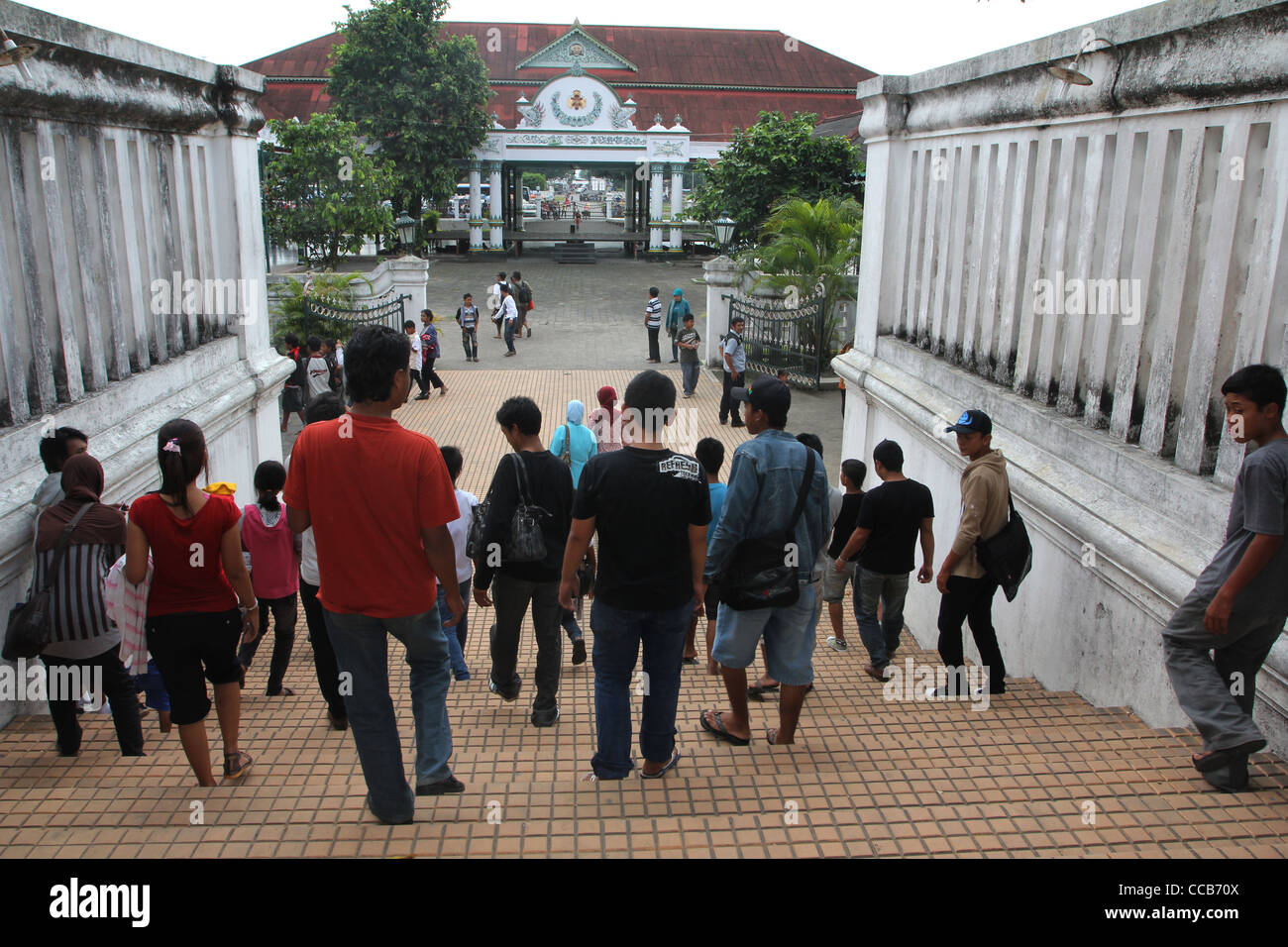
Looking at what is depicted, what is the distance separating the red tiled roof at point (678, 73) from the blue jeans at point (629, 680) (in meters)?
34.9

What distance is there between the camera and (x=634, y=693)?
5.67m

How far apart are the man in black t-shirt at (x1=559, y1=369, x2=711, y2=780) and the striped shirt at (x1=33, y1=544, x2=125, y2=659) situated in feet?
6.56

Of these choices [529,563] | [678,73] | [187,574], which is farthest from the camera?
[678,73]

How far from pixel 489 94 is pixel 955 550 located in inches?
1258

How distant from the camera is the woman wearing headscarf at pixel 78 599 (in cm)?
411

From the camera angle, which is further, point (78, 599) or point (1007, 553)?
point (1007, 553)

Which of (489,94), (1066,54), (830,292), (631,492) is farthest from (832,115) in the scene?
(631,492)

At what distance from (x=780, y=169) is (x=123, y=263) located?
19326mm

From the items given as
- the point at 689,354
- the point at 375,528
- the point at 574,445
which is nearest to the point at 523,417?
the point at 375,528

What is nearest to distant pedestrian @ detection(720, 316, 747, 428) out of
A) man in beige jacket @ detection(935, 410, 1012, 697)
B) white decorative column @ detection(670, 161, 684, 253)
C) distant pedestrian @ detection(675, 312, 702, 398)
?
distant pedestrian @ detection(675, 312, 702, 398)

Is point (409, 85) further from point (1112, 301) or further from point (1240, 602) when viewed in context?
point (1240, 602)

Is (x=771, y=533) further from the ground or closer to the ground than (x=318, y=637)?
further from the ground

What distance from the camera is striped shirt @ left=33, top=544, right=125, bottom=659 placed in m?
4.09

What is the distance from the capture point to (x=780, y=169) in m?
23.4
